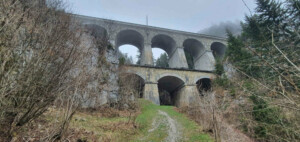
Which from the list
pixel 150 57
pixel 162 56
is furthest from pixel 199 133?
pixel 162 56

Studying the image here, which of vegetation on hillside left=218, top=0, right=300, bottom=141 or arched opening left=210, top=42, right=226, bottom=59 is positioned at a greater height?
arched opening left=210, top=42, right=226, bottom=59

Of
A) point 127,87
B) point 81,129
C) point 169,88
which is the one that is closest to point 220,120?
point 81,129

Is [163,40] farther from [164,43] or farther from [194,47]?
[194,47]

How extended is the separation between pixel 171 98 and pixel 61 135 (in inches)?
689

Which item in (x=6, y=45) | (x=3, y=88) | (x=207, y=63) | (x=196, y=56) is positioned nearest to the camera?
(x=3, y=88)

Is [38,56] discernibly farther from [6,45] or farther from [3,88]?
[3,88]

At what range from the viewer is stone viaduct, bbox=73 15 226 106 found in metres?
16.0

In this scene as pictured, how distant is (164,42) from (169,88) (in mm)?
7125

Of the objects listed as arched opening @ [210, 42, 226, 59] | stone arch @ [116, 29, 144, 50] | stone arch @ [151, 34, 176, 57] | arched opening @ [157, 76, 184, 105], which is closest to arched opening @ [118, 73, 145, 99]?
arched opening @ [157, 76, 184, 105]

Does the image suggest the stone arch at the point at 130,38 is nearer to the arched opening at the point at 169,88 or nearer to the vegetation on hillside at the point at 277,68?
the arched opening at the point at 169,88

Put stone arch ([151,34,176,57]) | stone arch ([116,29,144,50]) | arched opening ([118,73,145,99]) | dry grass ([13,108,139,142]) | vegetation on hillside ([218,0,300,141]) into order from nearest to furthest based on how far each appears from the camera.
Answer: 1. vegetation on hillside ([218,0,300,141])
2. dry grass ([13,108,139,142])
3. arched opening ([118,73,145,99])
4. stone arch ([116,29,144,50])
5. stone arch ([151,34,176,57])

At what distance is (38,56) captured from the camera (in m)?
3.91

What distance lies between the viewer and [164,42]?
22203mm

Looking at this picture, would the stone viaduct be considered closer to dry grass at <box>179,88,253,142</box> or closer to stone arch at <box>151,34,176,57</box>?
stone arch at <box>151,34,176,57</box>
